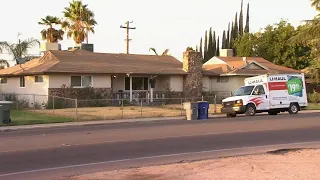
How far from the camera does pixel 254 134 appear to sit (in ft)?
60.7

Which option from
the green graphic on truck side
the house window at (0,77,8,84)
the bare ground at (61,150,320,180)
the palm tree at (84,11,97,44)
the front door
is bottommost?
the bare ground at (61,150,320,180)

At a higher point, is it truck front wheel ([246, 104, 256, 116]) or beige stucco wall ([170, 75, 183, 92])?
beige stucco wall ([170, 75, 183, 92])

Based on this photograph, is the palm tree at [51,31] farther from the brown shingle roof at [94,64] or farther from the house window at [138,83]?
the house window at [138,83]

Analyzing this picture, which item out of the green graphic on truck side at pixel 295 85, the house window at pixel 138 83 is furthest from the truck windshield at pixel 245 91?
the house window at pixel 138 83

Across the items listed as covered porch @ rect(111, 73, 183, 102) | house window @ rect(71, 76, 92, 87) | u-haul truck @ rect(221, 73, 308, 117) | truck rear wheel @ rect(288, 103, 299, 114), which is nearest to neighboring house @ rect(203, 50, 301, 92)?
covered porch @ rect(111, 73, 183, 102)

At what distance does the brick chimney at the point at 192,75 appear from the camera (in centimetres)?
4388

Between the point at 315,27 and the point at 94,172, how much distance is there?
11.6 m

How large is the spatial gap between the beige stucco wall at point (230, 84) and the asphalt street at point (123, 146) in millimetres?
25509

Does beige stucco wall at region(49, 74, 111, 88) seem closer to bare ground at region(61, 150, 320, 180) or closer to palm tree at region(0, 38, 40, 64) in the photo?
palm tree at region(0, 38, 40, 64)

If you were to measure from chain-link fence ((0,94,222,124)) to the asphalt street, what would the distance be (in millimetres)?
9224

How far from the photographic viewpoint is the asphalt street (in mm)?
11586

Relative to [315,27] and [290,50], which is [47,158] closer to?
[315,27]

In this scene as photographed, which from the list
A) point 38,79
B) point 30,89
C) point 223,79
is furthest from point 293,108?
point 30,89

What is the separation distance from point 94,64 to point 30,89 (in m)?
5.46
